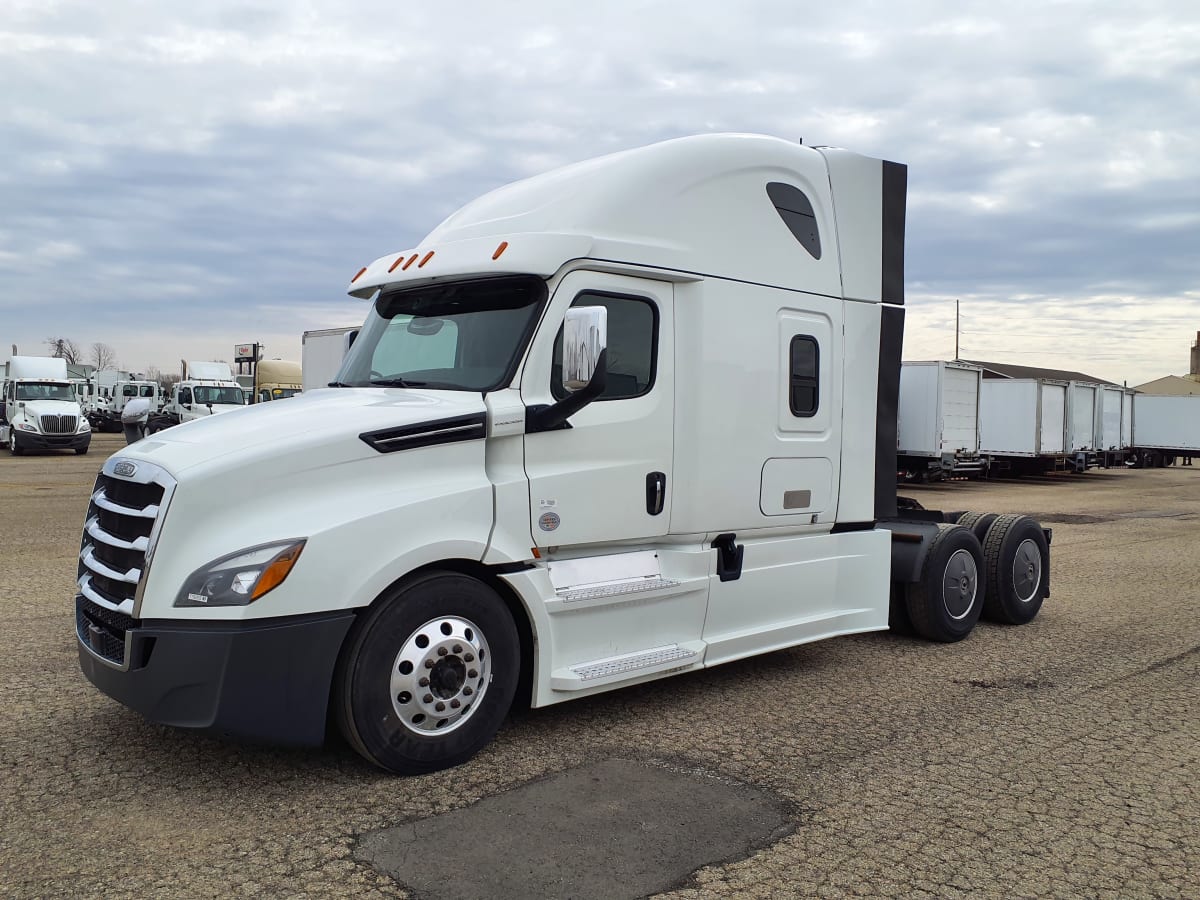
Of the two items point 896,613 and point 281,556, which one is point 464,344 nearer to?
point 281,556

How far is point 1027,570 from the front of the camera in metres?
8.23

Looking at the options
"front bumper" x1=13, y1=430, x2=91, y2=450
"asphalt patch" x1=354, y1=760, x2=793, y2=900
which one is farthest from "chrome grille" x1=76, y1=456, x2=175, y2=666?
"front bumper" x1=13, y1=430, x2=91, y2=450

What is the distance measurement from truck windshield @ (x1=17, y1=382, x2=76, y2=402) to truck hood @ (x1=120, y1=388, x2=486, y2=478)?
29739 mm

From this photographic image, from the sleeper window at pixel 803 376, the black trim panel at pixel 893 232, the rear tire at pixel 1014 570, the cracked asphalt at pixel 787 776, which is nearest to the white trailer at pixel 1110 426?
the rear tire at pixel 1014 570

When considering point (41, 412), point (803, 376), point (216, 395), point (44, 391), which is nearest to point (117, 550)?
point (803, 376)

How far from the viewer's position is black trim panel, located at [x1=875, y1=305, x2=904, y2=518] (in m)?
6.79

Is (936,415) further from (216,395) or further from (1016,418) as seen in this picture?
(216,395)

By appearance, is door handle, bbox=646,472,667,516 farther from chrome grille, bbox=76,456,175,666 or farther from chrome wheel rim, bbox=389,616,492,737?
chrome grille, bbox=76,456,175,666

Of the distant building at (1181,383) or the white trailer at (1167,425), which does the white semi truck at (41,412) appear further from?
the distant building at (1181,383)

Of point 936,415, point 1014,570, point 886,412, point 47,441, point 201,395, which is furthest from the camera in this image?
point 201,395

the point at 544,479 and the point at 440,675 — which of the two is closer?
the point at 440,675

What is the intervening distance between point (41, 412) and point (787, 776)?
30.8m

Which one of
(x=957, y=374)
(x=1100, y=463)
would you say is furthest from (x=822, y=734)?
(x=1100, y=463)

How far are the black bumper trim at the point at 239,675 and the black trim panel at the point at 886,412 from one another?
13.1 feet
